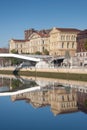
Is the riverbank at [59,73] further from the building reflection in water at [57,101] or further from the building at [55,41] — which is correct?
the building at [55,41]

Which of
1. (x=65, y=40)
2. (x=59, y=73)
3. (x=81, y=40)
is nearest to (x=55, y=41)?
(x=65, y=40)

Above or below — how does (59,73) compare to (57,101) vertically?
above

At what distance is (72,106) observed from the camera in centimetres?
1272

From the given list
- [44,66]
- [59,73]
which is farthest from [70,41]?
[59,73]


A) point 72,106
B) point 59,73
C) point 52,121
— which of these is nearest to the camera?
point 52,121

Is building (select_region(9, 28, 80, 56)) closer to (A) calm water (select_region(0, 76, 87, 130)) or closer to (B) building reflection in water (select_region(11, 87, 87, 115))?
(B) building reflection in water (select_region(11, 87, 87, 115))

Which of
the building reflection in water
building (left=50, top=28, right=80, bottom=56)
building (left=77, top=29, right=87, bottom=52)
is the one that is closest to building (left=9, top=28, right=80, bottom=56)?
building (left=50, top=28, right=80, bottom=56)

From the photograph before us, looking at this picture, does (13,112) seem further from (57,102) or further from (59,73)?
(59,73)

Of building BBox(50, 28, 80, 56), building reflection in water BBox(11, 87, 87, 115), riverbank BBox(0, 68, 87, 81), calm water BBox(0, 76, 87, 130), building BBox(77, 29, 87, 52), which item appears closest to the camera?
calm water BBox(0, 76, 87, 130)

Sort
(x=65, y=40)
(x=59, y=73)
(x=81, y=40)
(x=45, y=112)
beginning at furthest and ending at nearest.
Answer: (x=65, y=40) → (x=81, y=40) → (x=59, y=73) → (x=45, y=112)

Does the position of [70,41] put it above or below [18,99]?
above

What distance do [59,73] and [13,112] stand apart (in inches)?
635

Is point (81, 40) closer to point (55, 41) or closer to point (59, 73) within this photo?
point (55, 41)

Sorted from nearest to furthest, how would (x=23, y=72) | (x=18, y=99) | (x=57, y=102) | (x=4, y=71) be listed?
(x=57, y=102)
(x=18, y=99)
(x=23, y=72)
(x=4, y=71)
